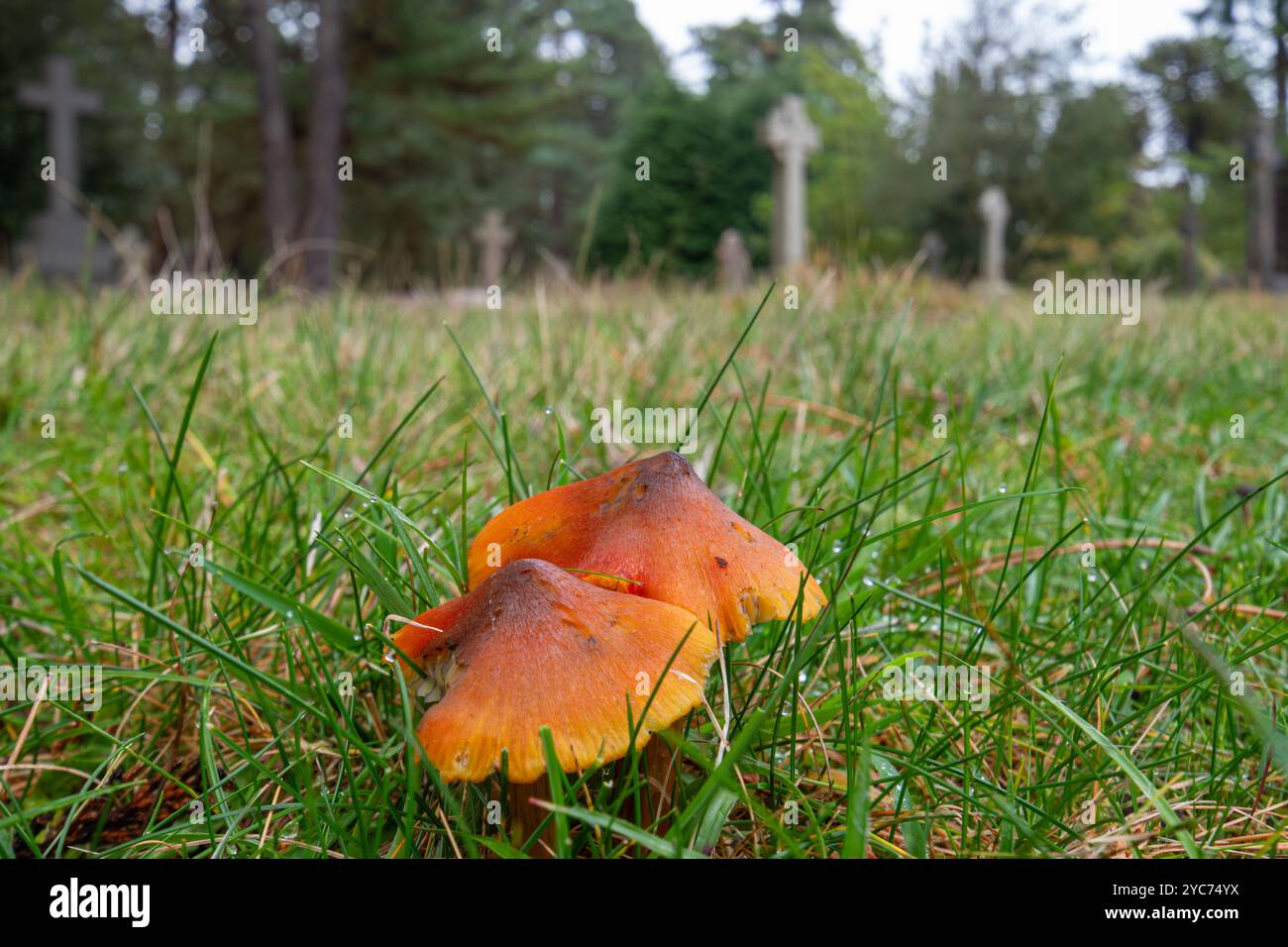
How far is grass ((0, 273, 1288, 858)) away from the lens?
962 millimetres

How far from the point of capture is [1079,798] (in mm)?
1058

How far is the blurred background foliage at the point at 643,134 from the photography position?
16562 mm

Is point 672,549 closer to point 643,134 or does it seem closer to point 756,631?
point 756,631

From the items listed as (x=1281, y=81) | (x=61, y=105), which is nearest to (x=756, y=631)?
(x=61, y=105)

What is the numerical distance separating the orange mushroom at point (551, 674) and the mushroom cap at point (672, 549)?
5 centimetres

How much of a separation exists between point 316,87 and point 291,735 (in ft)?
43.2

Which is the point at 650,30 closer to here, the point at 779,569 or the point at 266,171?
the point at 266,171

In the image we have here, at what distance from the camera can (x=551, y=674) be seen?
0.79m
